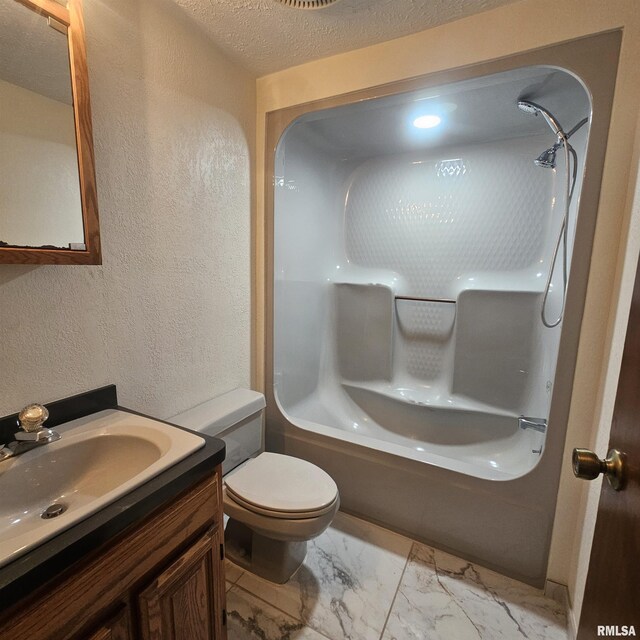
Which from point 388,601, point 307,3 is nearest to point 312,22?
point 307,3

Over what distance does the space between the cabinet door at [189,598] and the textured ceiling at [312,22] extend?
1698 millimetres

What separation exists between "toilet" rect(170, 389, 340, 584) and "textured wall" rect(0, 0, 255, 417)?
16 centimetres

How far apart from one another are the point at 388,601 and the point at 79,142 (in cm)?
188

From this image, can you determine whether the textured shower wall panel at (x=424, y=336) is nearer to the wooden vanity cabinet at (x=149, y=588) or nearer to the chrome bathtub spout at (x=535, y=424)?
the chrome bathtub spout at (x=535, y=424)

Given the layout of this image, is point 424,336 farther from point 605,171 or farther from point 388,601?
point 388,601

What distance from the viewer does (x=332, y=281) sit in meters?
2.41

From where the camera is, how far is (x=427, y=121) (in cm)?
174

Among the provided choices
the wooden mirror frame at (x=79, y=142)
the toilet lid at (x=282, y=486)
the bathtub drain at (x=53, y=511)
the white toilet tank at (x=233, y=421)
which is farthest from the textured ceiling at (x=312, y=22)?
the toilet lid at (x=282, y=486)

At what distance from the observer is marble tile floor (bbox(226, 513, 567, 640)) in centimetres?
120

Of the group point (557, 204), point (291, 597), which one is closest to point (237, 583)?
point (291, 597)

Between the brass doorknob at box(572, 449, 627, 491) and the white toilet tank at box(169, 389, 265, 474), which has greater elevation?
the brass doorknob at box(572, 449, 627, 491)

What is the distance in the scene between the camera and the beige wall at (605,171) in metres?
A: 1.03

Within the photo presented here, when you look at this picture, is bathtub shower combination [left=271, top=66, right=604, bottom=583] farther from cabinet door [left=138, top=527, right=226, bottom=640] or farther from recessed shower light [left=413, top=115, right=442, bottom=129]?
cabinet door [left=138, top=527, right=226, bottom=640]

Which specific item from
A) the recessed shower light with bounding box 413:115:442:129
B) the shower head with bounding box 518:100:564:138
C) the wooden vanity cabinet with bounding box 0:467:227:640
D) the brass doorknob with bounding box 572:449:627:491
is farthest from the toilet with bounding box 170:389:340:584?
the shower head with bounding box 518:100:564:138
